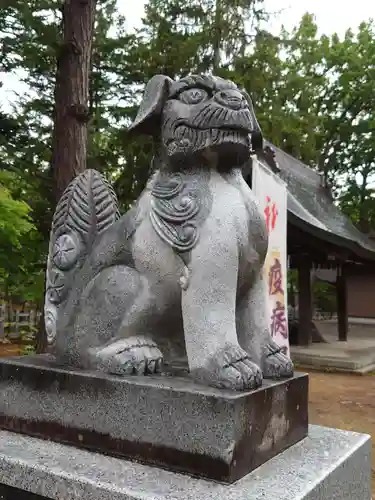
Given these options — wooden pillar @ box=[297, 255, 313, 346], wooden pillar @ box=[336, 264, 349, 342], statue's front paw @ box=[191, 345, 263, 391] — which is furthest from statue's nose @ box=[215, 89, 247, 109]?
wooden pillar @ box=[336, 264, 349, 342]

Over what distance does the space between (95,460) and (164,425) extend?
0.28 meters

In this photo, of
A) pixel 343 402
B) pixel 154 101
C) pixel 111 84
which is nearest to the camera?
pixel 154 101

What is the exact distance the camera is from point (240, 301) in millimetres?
2033

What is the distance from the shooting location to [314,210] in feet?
38.5

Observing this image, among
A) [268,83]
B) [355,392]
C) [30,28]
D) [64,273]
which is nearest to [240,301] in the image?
[64,273]

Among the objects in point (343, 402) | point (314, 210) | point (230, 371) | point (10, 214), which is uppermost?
point (314, 210)

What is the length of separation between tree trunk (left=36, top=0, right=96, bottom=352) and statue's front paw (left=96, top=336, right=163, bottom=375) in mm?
4107

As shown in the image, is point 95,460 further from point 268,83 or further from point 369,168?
point 369,168

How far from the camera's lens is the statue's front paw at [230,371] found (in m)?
1.69

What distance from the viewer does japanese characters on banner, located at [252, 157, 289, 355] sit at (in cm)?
503

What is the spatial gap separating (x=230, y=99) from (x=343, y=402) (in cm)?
557

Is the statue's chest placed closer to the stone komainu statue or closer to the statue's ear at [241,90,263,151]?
the stone komainu statue

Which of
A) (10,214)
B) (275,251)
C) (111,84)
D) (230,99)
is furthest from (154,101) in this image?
(111,84)

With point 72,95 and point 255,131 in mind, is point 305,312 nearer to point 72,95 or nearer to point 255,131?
point 72,95
